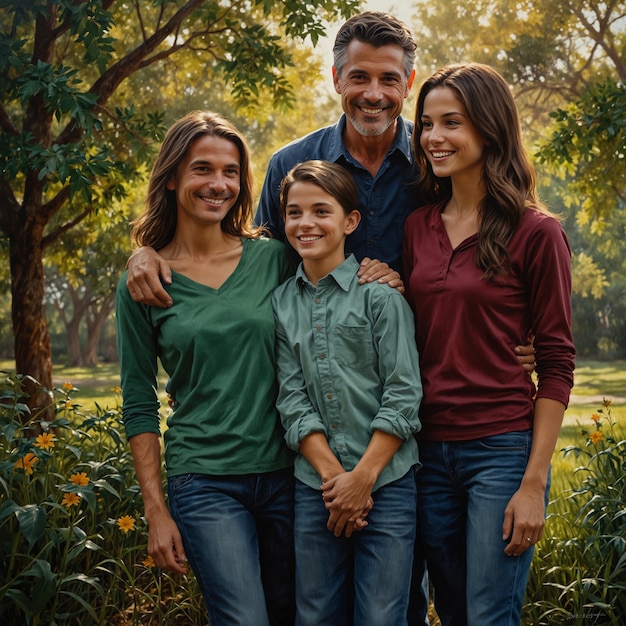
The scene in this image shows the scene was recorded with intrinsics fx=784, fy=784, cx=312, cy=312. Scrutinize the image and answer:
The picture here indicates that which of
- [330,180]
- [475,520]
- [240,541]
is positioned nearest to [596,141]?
[330,180]

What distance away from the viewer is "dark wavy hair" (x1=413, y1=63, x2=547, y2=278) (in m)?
2.62

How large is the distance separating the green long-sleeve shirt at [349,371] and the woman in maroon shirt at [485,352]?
127mm

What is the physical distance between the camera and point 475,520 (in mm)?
2545

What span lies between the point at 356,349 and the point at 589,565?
77.2 inches

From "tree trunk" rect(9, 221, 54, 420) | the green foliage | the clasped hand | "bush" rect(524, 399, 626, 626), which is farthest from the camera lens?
A: "tree trunk" rect(9, 221, 54, 420)

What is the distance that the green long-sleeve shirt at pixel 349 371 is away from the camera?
2568 mm

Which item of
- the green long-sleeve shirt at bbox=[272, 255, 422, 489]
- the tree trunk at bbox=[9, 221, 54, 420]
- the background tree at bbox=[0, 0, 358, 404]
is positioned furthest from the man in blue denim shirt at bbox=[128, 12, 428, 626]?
the tree trunk at bbox=[9, 221, 54, 420]

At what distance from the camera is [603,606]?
135 inches

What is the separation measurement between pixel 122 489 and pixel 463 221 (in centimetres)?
254

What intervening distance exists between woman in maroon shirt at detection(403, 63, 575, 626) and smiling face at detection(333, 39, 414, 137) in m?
0.41

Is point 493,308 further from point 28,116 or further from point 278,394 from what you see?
point 28,116

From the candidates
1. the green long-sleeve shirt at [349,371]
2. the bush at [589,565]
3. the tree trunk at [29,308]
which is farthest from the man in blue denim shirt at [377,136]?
the tree trunk at [29,308]

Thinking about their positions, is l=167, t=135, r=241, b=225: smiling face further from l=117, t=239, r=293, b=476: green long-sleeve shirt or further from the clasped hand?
the clasped hand

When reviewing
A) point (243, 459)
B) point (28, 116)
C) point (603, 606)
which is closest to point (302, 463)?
point (243, 459)
